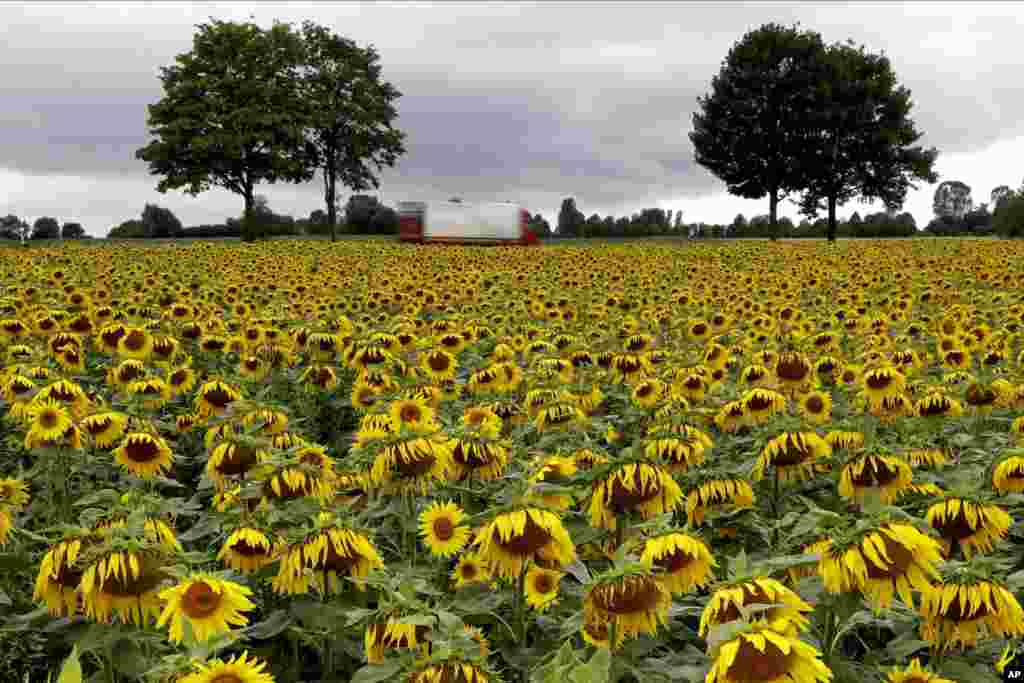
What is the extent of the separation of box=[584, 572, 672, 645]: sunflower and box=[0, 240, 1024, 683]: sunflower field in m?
0.01

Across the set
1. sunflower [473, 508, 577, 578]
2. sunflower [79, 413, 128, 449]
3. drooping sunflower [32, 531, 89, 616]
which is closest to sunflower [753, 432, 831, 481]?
sunflower [473, 508, 577, 578]

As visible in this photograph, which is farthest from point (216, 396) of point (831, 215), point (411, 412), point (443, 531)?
point (831, 215)

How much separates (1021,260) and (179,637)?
23.2 m

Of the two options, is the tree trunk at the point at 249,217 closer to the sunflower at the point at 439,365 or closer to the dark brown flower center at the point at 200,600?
the sunflower at the point at 439,365

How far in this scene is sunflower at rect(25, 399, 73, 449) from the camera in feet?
17.5

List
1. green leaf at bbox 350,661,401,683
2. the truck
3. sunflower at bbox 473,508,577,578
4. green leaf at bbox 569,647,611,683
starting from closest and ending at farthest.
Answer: green leaf at bbox 569,647,611,683
green leaf at bbox 350,661,401,683
sunflower at bbox 473,508,577,578
the truck

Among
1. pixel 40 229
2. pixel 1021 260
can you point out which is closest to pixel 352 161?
pixel 40 229

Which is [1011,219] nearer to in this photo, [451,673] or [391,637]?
[391,637]

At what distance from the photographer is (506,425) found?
6145 mm

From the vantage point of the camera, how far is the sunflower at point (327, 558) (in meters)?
3.04

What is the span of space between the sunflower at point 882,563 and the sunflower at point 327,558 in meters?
1.57

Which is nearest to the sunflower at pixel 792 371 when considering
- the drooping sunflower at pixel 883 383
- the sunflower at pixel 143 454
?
the drooping sunflower at pixel 883 383

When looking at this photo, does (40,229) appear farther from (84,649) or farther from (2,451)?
(84,649)

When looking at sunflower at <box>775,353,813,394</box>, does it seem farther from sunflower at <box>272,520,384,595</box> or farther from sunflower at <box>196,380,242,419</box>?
sunflower at <box>272,520,384,595</box>
